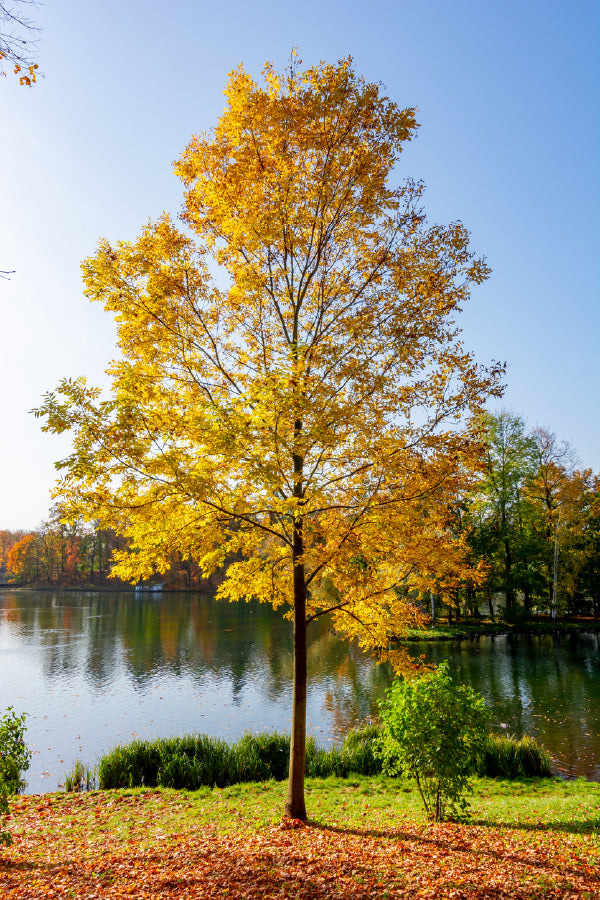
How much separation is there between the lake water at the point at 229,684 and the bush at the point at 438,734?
Result: 5.50 m

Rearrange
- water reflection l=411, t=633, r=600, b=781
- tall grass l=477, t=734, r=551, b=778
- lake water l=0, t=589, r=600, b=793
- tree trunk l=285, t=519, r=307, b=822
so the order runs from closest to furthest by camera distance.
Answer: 1. tree trunk l=285, t=519, r=307, b=822
2. tall grass l=477, t=734, r=551, b=778
3. water reflection l=411, t=633, r=600, b=781
4. lake water l=0, t=589, r=600, b=793

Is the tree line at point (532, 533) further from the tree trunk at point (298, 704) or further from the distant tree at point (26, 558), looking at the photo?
the distant tree at point (26, 558)

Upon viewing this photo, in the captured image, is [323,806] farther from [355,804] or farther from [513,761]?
[513,761]

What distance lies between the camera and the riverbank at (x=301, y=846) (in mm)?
4535

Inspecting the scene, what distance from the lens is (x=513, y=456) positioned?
34.4 metres

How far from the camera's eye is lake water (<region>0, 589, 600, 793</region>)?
13000 millimetres

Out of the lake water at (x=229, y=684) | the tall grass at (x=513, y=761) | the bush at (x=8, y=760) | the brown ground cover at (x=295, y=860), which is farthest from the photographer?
the lake water at (x=229, y=684)

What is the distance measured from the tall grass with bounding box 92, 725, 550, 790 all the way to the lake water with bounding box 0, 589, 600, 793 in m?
1.10

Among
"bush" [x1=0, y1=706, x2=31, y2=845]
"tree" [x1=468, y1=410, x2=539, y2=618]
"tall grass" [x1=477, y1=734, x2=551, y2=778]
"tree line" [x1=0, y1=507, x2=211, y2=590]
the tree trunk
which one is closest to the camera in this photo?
"bush" [x1=0, y1=706, x2=31, y2=845]

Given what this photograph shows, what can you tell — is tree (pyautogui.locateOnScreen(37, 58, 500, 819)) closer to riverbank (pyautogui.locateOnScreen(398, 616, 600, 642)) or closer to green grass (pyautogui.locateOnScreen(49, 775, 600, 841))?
green grass (pyautogui.locateOnScreen(49, 775, 600, 841))

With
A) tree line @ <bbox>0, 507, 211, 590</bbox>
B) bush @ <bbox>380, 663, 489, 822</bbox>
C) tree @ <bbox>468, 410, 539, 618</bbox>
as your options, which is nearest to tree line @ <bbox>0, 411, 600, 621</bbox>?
tree @ <bbox>468, 410, 539, 618</bbox>

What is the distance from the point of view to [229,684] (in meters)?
18.3

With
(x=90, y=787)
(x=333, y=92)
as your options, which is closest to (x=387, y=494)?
(x=333, y=92)

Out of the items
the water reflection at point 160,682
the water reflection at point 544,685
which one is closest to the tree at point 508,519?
the water reflection at point 544,685
